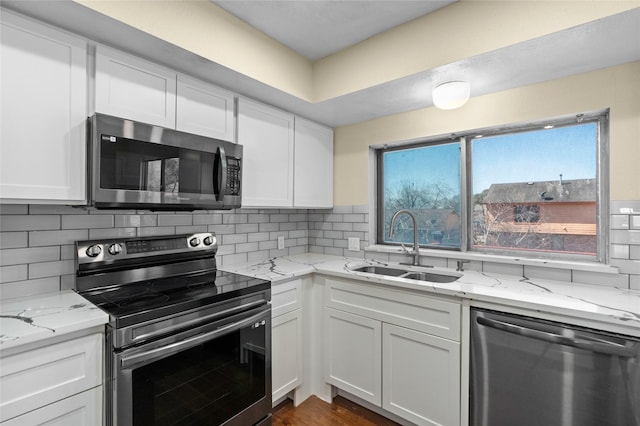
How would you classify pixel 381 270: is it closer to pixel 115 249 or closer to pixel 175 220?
pixel 175 220

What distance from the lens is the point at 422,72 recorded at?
1778 millimetres

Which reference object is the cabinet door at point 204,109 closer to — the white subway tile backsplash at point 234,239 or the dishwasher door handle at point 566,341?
the white subway tile backsplash at point 234,239

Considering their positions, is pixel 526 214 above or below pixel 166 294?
above

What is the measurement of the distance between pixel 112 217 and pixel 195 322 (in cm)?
82

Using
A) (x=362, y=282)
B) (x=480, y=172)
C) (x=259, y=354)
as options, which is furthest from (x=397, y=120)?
(x=259, y=354)

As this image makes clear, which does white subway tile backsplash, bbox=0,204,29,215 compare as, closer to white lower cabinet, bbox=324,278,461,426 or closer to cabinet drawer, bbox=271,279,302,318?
cabinet drawer, bbox=271,279,302,318

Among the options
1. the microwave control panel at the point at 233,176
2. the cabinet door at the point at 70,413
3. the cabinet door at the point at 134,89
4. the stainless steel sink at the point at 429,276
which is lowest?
the cabinet door at the point at 70,413

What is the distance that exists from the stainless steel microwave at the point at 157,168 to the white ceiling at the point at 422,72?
1.26 feet

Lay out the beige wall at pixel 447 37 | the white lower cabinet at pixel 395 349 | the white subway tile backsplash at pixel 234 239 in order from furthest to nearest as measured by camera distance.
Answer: the white subway tile backsplash at pixel 234 239, the white lower cabinet at pixel 395 349, the beige wall at pixel 447 37

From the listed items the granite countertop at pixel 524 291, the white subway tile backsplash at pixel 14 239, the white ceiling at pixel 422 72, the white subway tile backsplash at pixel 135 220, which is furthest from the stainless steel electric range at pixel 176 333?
the white ceiling at pixel 422 72

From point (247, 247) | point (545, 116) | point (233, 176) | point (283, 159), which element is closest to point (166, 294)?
point (233, 176)

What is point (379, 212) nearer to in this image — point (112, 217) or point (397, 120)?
point (397, 120)

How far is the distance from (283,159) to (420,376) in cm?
170

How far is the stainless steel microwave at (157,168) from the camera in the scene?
4.56 feet
